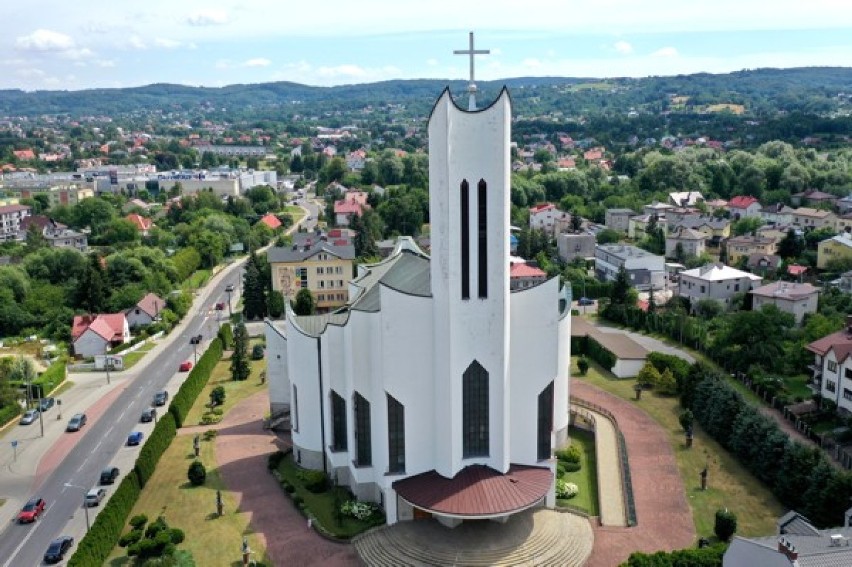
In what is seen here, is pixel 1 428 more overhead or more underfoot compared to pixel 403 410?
more underfoot

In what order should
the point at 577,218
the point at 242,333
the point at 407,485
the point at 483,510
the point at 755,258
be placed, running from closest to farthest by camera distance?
1. the point at 483,510
2. the point at 407,485
3. the point at 242,333
4. the point at 755,258
5. the point at 577,218

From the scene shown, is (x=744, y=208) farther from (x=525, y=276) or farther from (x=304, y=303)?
(x=304, y=303)

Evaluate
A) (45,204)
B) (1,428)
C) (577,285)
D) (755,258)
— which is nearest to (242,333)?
(1,428)

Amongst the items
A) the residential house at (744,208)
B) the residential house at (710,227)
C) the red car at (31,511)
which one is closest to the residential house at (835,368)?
the red car at (31,511)

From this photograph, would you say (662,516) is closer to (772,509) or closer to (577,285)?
(772,509)

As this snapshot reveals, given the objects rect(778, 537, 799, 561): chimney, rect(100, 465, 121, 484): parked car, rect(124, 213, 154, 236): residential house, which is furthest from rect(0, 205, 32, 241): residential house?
rect(778, 537, 799, 561): chimney

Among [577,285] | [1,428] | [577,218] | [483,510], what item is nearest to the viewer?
[483,510]
